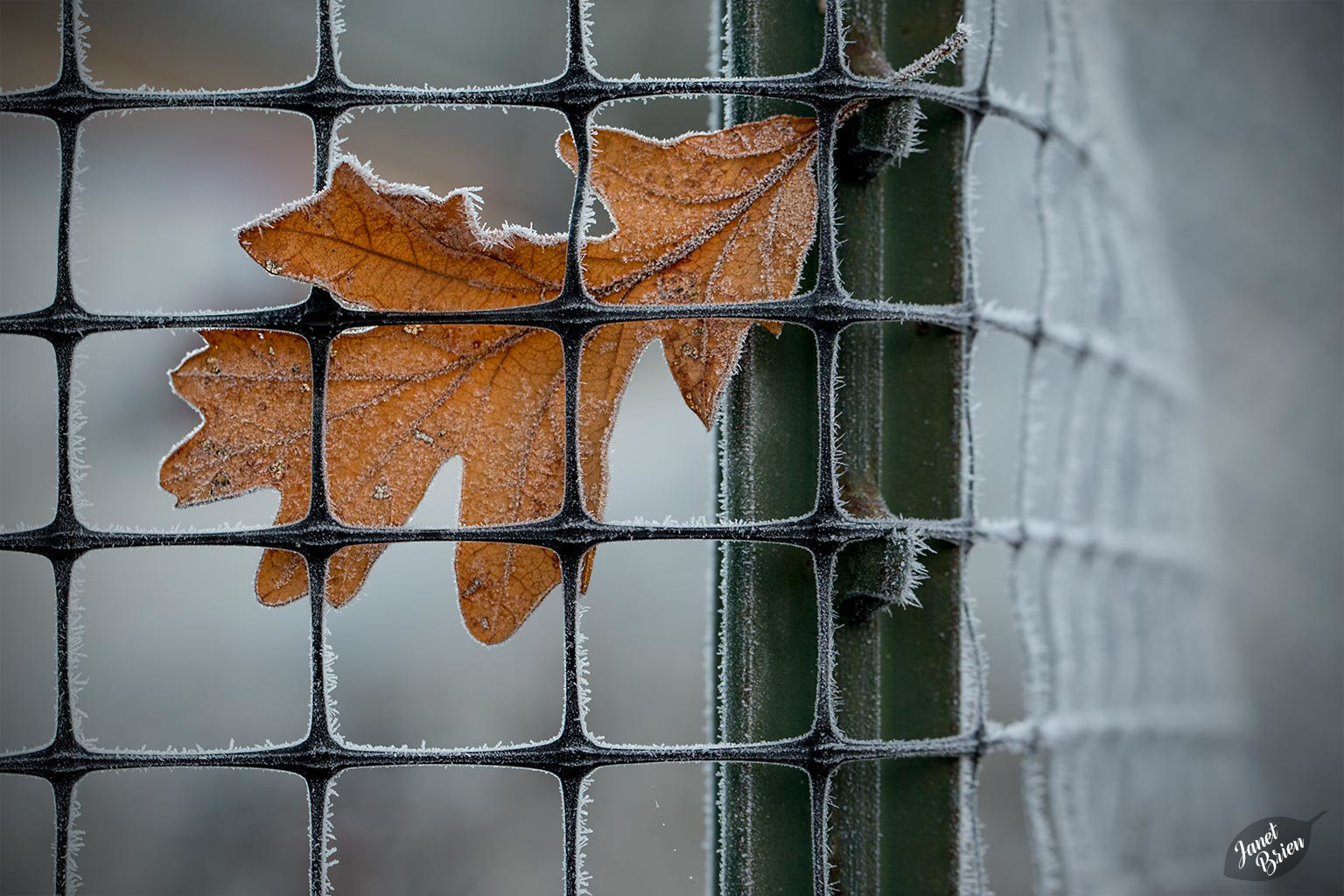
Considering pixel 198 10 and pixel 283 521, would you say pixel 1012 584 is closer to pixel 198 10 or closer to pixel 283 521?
pixel 283 521

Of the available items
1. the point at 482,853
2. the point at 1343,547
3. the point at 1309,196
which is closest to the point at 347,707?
the point at 482,853

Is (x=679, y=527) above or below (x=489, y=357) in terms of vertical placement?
below

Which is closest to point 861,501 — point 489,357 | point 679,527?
point 679,527

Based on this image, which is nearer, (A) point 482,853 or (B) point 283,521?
(B) point 283,521

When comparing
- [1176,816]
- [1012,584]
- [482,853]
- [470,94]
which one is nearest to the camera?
[470,94]

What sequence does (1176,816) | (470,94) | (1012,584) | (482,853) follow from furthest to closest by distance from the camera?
(482,853), (1176,816), (1012,584), (470,94)

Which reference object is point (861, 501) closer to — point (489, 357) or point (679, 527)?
point (679, 527)

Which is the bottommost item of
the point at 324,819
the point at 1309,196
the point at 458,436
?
the point at 324,819

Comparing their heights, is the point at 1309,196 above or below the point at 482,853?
above

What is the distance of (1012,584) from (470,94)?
57 cm

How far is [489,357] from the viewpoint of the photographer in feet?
1.87

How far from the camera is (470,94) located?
1.74ft

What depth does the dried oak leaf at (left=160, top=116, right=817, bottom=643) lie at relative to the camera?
21.5 inches

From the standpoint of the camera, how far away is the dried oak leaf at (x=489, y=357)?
547 mm
